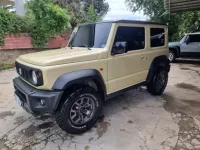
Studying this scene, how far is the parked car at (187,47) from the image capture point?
30.9 ft

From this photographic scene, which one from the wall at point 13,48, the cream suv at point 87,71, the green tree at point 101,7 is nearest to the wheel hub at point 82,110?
the cream suv at point 87,71

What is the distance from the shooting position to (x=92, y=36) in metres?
3.44

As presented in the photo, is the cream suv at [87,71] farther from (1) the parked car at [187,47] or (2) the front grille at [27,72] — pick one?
(1) the parked car at [187,47]

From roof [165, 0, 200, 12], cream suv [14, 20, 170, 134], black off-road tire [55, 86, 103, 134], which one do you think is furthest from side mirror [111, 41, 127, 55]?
roof [165, 0, 200, 12]

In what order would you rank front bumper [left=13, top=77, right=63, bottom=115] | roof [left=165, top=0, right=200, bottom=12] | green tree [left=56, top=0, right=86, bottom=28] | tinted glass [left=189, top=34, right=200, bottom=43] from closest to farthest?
front bumper [left=13, top=77, right=63, bottom=115]
roof [left=165, top=0, right=200, bottom=12]
tinted glass [left=189, top=34, right=200, bottom=43]
green tree [left=56, top=0, right=86, bottom=28]

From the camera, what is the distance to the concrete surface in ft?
8.77

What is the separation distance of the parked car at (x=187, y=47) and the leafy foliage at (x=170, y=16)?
3709mm

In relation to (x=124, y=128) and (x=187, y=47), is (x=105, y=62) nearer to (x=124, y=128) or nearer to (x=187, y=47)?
(x=124, y=128)

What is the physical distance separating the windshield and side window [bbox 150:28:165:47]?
132 centimetres

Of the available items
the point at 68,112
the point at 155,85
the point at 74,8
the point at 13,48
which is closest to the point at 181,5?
the point at 155,85

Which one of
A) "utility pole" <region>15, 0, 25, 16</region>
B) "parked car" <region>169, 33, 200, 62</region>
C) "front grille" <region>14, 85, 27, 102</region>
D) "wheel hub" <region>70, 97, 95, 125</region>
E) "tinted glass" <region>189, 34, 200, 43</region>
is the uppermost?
"utility pole" <region>15, 0, 25, 16</region>

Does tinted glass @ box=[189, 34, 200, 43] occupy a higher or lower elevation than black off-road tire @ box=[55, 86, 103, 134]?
higher

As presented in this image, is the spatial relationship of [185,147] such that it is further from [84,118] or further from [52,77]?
[52,77]

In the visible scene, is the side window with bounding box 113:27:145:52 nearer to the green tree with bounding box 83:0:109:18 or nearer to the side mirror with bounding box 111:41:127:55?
the side mirror with bounding box 111:41:127:55
